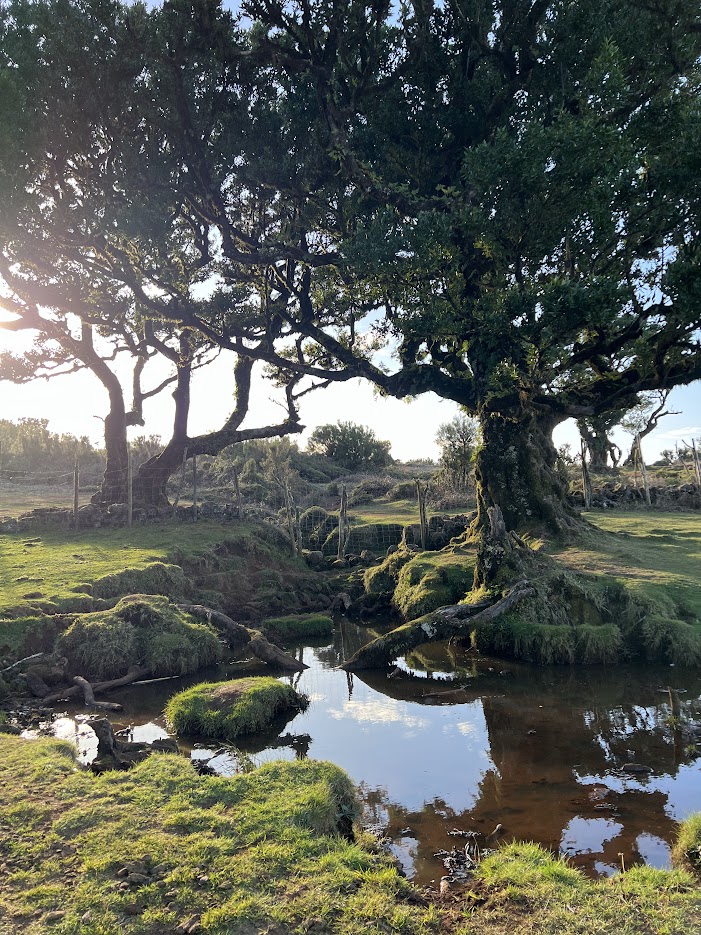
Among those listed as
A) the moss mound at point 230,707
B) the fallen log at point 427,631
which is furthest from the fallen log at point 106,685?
the fallen log at point 427,631

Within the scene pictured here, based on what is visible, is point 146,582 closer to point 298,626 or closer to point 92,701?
point 298,626

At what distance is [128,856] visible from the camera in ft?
19.8

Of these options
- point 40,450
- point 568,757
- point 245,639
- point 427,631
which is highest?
point 40,450

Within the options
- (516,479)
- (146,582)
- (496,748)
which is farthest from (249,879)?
(516,479)

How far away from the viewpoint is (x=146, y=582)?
1856 cm

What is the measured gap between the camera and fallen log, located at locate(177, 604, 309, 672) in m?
15.5

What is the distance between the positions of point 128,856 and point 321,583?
1841 cm

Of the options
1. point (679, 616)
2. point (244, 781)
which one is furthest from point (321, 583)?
point (244, 781)

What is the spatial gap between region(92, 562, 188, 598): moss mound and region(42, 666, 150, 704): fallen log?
3.85 meters

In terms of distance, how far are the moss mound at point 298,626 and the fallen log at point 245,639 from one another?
2378mm

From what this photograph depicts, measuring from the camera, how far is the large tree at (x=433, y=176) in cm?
1488

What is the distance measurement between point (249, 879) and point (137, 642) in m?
10.2

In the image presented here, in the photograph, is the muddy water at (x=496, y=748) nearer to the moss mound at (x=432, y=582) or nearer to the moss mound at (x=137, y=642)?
the moss mound at (x=137, y=642)

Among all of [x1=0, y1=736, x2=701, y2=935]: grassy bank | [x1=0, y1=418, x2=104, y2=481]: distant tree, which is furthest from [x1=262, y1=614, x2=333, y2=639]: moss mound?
[x1=0, y1=418, x2=104, y2=481]: distant tree
